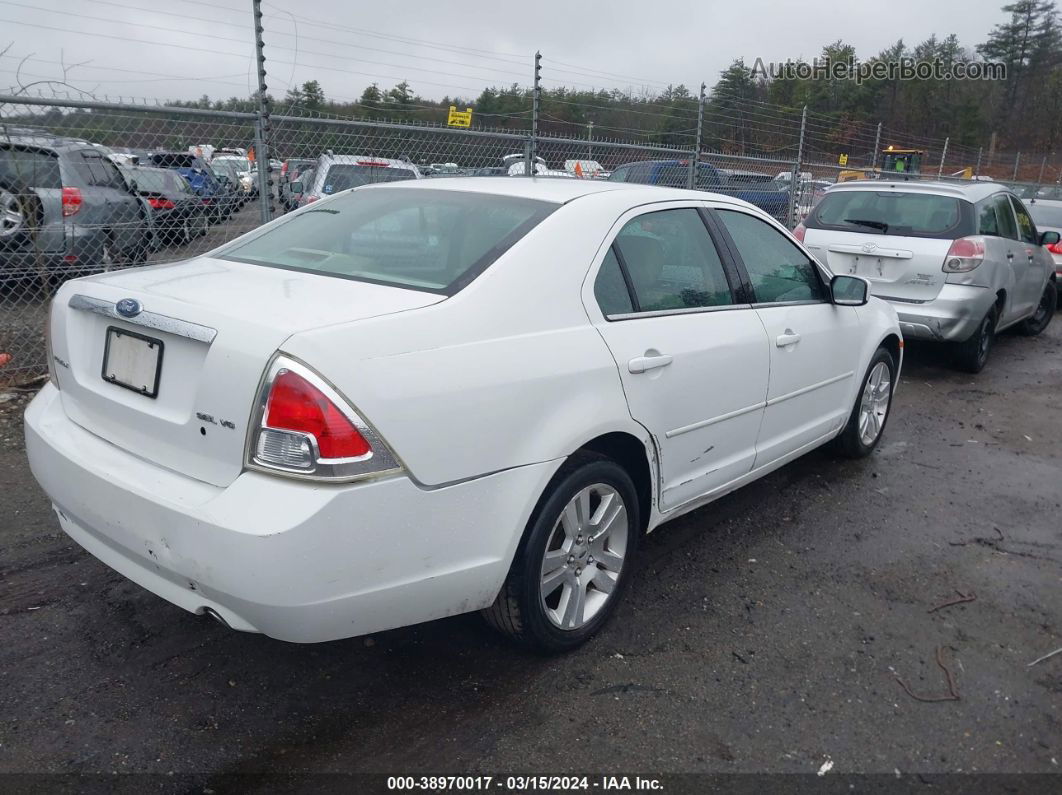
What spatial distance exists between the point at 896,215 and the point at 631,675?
601 cm

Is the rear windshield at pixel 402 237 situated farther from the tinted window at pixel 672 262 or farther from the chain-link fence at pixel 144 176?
the chain-link fence at pixel 144 176

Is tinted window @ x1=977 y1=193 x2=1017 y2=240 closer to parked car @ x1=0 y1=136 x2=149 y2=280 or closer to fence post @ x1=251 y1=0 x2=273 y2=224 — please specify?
fence post @ x1=251 y1=0 x2=273 y2=224

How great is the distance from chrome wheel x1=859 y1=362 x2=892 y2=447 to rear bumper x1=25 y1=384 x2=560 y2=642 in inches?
121

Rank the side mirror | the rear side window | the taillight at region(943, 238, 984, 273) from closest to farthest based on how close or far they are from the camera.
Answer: the rear side window → the side mirror → the taillight at region(943, 238, 984, 273)

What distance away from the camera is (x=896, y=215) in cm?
755

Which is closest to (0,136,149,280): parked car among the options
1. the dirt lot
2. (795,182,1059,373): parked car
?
the dirt lot

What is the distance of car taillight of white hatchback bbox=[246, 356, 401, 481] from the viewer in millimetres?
2219

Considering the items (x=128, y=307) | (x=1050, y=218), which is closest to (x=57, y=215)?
(x=128, y=307)

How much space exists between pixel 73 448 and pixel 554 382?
1.55 m

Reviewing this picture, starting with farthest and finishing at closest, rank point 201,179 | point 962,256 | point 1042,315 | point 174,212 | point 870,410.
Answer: point 1042,315 → point 962,256 → point 201,179 → point 174,212 → point 870,410

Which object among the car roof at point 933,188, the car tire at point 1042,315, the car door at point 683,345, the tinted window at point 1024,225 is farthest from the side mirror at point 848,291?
the car tire at point 1042,315

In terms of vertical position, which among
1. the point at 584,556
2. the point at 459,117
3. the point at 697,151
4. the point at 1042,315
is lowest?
the point at 1042,315

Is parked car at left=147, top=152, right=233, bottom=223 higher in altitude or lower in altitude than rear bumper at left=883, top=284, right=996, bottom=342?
higher

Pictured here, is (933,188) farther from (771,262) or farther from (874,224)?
(771,262)
